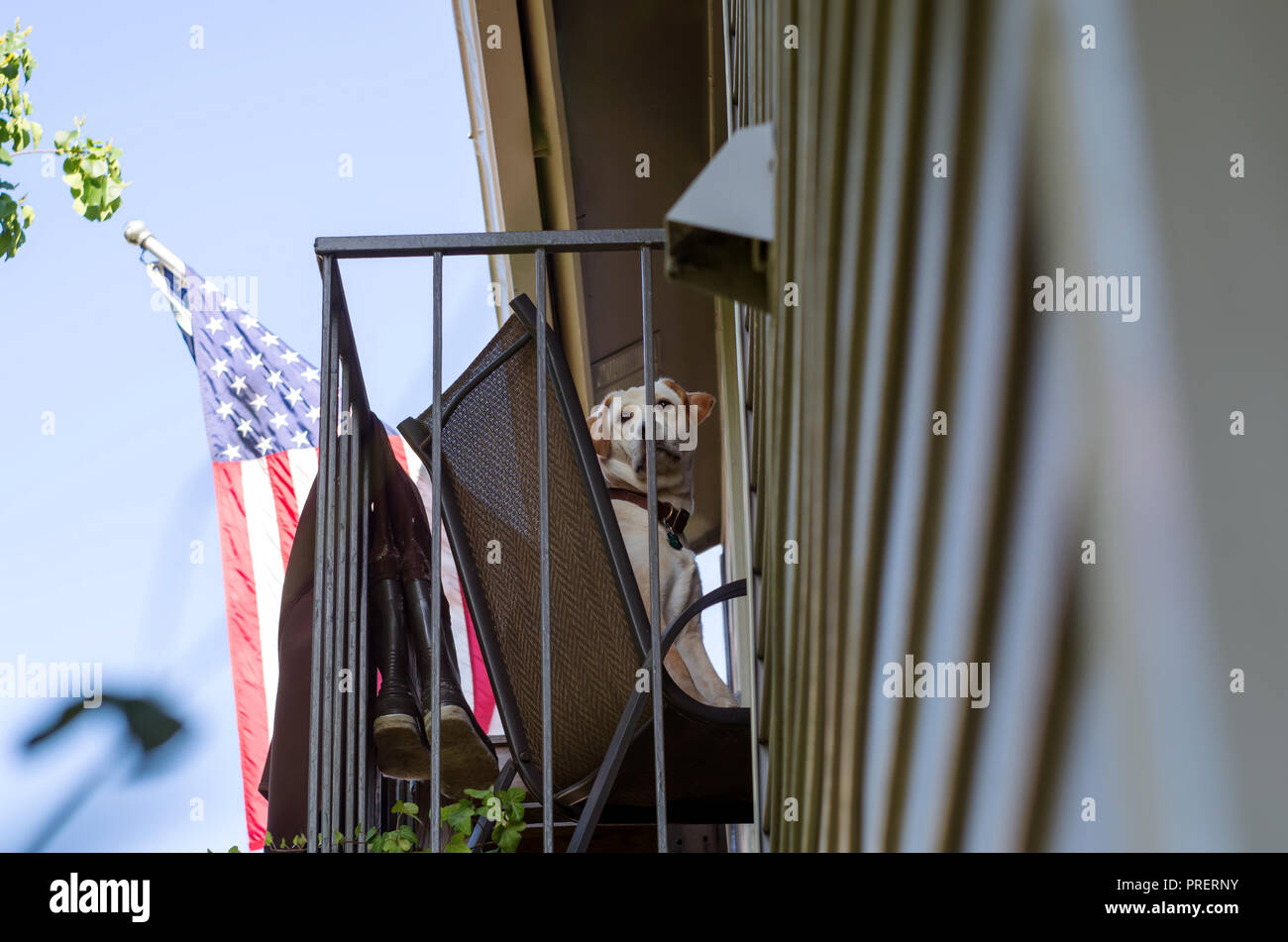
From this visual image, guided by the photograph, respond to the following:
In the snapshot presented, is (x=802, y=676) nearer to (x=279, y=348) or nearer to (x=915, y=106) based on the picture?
(x=915, y=106)

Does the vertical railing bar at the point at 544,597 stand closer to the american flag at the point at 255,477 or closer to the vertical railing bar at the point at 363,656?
the vertical railing bar at the point at 363,656

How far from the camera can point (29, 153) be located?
388cm

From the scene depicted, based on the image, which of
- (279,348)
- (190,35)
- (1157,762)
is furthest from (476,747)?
(279,348)

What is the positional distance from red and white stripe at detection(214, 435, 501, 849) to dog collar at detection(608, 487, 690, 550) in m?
2.40

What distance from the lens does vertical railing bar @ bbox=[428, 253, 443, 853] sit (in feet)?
5.89

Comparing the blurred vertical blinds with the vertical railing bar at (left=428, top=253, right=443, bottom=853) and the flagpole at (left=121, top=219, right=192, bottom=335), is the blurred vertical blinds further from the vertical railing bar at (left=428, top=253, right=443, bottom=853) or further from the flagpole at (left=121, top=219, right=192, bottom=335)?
the flagpole at (left=121, top=219, right=192, bottom=335)

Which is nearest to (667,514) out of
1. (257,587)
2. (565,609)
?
(565,609)

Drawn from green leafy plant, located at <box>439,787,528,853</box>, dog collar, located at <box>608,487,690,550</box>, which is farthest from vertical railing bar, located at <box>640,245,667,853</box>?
dog collar, located at <box>608,487,690,550</box>

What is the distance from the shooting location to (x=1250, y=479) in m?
0.44

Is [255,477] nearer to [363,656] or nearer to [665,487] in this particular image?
[665,487]

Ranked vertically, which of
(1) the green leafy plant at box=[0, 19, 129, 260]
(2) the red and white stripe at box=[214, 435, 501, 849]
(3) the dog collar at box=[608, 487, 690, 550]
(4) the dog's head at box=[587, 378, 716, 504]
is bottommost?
(2) the red and white stripe at box=[214, 435, 501, 849]

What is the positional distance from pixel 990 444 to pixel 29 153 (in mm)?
4111
